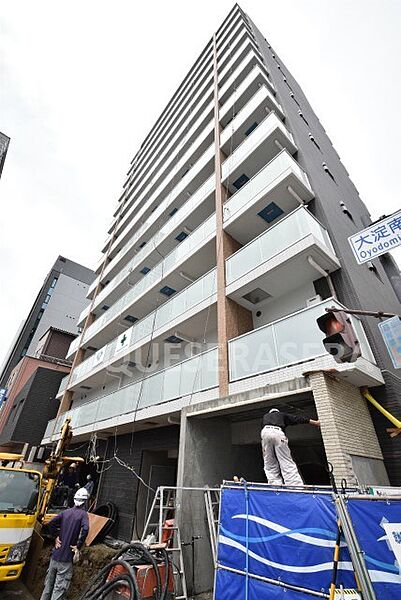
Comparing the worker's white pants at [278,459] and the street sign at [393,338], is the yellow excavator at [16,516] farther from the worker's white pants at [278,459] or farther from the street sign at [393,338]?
the street sign at [393,338]

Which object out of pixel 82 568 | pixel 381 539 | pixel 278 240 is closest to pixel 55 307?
pixel 82 568

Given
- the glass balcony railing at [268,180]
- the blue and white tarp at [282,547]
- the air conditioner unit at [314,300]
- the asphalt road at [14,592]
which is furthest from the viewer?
the glass balcony railing at [268,180]

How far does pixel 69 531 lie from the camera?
4926 mm

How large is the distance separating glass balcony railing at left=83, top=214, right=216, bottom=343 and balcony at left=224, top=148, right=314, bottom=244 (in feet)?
3.53

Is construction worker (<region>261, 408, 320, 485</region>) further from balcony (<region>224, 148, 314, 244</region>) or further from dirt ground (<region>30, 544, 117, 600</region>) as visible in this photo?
balcony (<region>224, 148, 314, 244</region>)

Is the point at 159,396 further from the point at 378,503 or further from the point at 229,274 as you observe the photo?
the point at 378,503

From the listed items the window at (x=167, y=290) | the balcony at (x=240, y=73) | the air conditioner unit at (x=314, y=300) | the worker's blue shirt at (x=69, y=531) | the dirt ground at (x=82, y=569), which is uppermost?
the balcony at (x=240, y=73)

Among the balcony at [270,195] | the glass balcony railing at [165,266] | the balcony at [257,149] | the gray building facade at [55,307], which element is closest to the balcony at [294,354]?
the balcony at [270,195]

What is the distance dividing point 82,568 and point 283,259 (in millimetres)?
8360

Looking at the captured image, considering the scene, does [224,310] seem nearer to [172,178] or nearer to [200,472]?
[200,472]

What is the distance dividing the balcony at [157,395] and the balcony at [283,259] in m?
2.39

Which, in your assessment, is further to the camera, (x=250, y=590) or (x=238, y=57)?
(x=238, y=57)

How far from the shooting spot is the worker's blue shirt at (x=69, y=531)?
15.6 ft

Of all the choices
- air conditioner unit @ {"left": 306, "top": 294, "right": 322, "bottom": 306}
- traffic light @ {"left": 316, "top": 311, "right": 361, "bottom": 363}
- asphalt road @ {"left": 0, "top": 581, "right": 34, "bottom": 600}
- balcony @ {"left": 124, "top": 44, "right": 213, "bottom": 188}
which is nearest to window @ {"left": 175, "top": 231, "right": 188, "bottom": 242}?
air conditioner unit @ {"left": 306, "top": 294, "right": 322, "bottom": 306}
